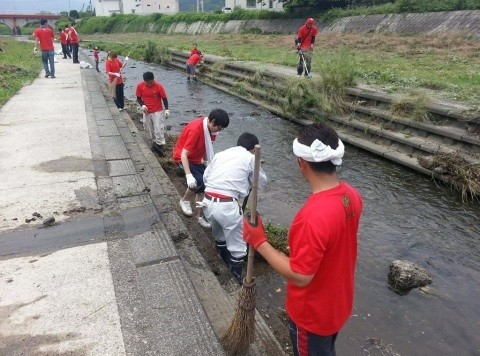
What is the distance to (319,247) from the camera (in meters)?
1.91

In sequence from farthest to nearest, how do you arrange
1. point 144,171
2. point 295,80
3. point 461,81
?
1. point 295,80
2. point 461,81
3. point 144,171

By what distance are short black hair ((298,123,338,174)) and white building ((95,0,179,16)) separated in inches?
3378

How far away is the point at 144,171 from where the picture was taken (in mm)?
6277

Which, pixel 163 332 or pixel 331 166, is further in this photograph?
pixel 163 332

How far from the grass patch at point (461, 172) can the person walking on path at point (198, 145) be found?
4683mm

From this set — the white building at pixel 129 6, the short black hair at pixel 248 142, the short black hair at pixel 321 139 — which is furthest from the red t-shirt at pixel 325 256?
the white building at pixel 129 6

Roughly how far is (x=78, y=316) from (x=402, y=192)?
20.2ft

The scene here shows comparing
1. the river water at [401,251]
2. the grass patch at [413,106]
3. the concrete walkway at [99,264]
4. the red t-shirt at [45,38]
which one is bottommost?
the river water at [401,251]

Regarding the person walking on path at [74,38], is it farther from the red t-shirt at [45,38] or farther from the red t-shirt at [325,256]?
the red t-shirt at [325,256]

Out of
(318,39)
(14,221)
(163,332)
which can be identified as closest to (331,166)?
(163,332)

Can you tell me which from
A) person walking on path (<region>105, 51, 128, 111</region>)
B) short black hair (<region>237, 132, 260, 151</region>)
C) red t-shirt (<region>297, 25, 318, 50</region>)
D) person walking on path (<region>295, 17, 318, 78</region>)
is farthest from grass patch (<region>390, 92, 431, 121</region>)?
person walking on path (<region>105, 51, 128, 111</region>)

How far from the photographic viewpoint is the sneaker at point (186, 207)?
5445 millimetres

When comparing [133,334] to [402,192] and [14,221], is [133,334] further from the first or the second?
[402,192]

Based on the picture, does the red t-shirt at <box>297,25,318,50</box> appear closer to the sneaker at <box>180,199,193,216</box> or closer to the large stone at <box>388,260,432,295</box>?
Result: the sneaker at <box>180,199,193,216</box>
